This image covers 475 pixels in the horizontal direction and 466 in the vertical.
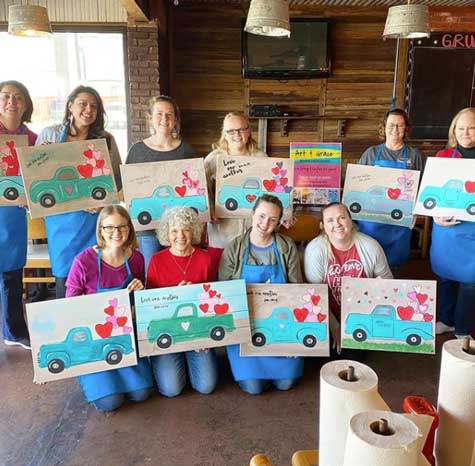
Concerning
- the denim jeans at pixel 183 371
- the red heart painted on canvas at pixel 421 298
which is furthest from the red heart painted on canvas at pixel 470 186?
the denim jeans at pixel 183 371

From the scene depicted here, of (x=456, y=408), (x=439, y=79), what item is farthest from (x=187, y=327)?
(x=439, y=79)

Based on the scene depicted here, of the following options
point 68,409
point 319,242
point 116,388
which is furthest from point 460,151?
point 68,409

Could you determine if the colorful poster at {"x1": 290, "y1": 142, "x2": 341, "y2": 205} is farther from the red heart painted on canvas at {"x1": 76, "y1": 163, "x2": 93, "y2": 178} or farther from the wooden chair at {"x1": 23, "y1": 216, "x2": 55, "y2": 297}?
the wooden chair at {"x1": 23, "y1": 216, "x2": 55, "y2": 297}

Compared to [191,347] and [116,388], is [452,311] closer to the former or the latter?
[191,347]

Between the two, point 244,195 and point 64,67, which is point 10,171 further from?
point 64,67

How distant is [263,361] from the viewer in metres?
2.37

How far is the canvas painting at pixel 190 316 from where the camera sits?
2125 mm

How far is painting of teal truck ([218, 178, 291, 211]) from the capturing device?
8.32 ft

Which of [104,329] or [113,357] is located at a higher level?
[104,329]

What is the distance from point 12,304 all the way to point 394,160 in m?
2.40

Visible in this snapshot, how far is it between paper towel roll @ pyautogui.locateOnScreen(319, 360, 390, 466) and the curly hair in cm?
151

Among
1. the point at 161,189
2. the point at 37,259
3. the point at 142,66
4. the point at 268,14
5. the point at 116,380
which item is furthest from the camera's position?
the point at 142,66

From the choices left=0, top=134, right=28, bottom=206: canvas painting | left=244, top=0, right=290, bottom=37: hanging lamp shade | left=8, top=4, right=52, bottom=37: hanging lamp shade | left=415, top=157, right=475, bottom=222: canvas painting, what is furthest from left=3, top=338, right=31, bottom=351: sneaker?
left=415, top=157, right=475, bottom=222: canvas painting

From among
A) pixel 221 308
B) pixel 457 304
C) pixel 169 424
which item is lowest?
pixel 169 424
